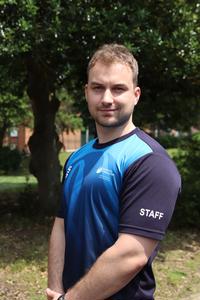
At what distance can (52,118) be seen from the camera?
9.34m

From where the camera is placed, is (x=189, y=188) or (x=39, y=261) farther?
(x=189, y=188)

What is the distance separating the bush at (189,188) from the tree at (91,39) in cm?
129

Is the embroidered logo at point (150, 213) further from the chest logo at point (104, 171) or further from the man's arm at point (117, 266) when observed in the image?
the chest logo at point (104, 171)

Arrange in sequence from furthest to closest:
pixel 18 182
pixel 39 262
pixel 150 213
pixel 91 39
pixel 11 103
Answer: pixel 18 182, pixel 11 103, pixel 91 39, pixel 39 262, pixel 150 213

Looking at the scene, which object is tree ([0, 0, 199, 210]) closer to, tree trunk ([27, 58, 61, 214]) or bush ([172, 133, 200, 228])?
tree trunk ([27, 58, 61, 214])

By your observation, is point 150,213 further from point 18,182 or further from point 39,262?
point 18,182

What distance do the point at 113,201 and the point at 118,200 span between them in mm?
21

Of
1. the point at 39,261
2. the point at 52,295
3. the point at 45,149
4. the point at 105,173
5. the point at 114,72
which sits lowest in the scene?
the point at 39,261

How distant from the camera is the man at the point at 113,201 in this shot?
2.12 metres

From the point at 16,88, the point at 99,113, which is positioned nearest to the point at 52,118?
the point at 16,88

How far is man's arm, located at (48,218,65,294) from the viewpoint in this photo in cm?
249

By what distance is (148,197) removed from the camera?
83.4 inches

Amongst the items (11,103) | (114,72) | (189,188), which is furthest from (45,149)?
(11,103)

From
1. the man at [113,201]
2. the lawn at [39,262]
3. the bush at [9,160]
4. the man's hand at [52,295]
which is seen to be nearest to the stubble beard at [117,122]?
the man at [113,201]
